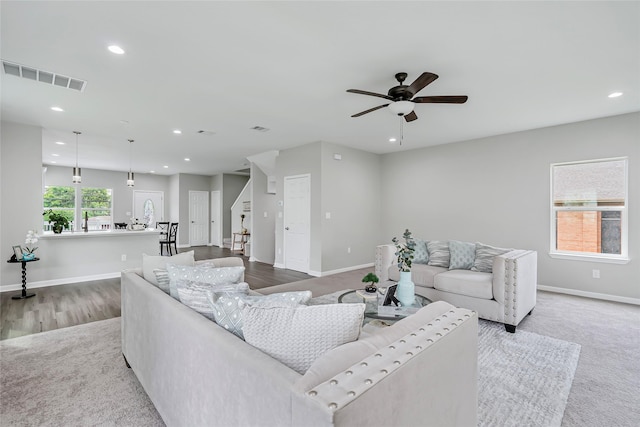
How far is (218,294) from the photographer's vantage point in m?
1.44

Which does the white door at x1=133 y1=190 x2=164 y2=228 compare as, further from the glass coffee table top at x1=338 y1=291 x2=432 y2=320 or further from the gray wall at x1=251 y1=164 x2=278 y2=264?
the glass coffee table top at x1=338 y1=291 x2=432 y2=320

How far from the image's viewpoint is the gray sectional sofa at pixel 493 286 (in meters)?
3.01

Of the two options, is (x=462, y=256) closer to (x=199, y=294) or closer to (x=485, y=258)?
(x=485, y=258)

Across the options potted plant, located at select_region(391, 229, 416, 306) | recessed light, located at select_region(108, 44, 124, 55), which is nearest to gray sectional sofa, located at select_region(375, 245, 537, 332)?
potted plant, located at select_region(391, 229, 416, 306)

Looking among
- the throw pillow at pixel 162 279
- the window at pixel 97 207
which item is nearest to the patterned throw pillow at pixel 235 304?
the throw pillow at pixel 162 279

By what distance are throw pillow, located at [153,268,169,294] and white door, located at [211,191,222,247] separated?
8.64m

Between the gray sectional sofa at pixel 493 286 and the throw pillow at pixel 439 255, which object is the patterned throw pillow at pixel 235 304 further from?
the throw pillow at pixel 439 255

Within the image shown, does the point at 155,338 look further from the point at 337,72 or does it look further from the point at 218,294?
the point at 337,72

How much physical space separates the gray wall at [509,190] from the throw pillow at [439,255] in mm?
1886

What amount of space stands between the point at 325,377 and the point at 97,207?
11650 mm

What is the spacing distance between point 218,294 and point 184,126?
4.19m

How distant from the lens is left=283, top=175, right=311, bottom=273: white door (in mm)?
5934

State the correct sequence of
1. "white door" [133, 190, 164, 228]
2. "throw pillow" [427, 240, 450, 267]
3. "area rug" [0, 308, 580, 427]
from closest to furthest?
"area rug" [0, 308, 580, 427] → "throw pillow" [427, 240, 450, 267] → "white door" [133, 190, 164, 228]

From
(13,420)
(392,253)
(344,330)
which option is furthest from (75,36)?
(392,253)
